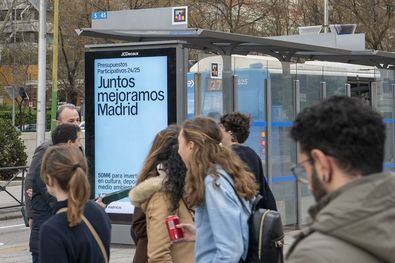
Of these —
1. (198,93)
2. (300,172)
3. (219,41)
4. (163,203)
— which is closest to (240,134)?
(163,203)

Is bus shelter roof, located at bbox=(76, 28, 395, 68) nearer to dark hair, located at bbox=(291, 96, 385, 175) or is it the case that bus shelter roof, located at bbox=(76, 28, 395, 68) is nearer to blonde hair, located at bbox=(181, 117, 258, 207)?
blonde hair, located at bbox=(181, 117, 258, 207)

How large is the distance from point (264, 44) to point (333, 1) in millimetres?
19857

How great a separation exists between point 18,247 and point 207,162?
7.66 m

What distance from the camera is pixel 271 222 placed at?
3.91m

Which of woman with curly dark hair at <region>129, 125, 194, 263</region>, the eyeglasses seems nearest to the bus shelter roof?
woman with curly dark hair at <region>129, 125, 194, 263</region>

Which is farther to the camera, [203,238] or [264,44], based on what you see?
[264,44]

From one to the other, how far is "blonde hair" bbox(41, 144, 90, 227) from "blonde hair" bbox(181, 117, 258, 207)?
23.0 inches

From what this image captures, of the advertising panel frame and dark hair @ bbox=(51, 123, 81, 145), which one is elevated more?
the advertising panel frame

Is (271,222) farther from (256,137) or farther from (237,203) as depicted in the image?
(256,137)

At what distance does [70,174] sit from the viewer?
11.4ft

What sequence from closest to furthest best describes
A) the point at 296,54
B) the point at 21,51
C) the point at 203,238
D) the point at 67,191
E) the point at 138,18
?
1. the point at 67,191
2. the point at 203,238
3. the point at 138,18
4. the point at 296,54
5. the point at 21,51

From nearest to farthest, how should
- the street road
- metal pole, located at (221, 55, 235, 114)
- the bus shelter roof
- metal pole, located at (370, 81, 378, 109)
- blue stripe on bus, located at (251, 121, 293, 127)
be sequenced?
1. the bus shelter roof
2. the street road
3. metal pole, located at (221, 55, 235, 114)
4. blue stripe on bus, located at (251, 121, 293, 127)
5. metal pole, located at (370, 81, 378, 109)

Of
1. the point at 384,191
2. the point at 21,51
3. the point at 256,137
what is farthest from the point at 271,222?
the point at 21,51

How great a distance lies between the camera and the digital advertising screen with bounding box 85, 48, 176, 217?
897 centimetres
